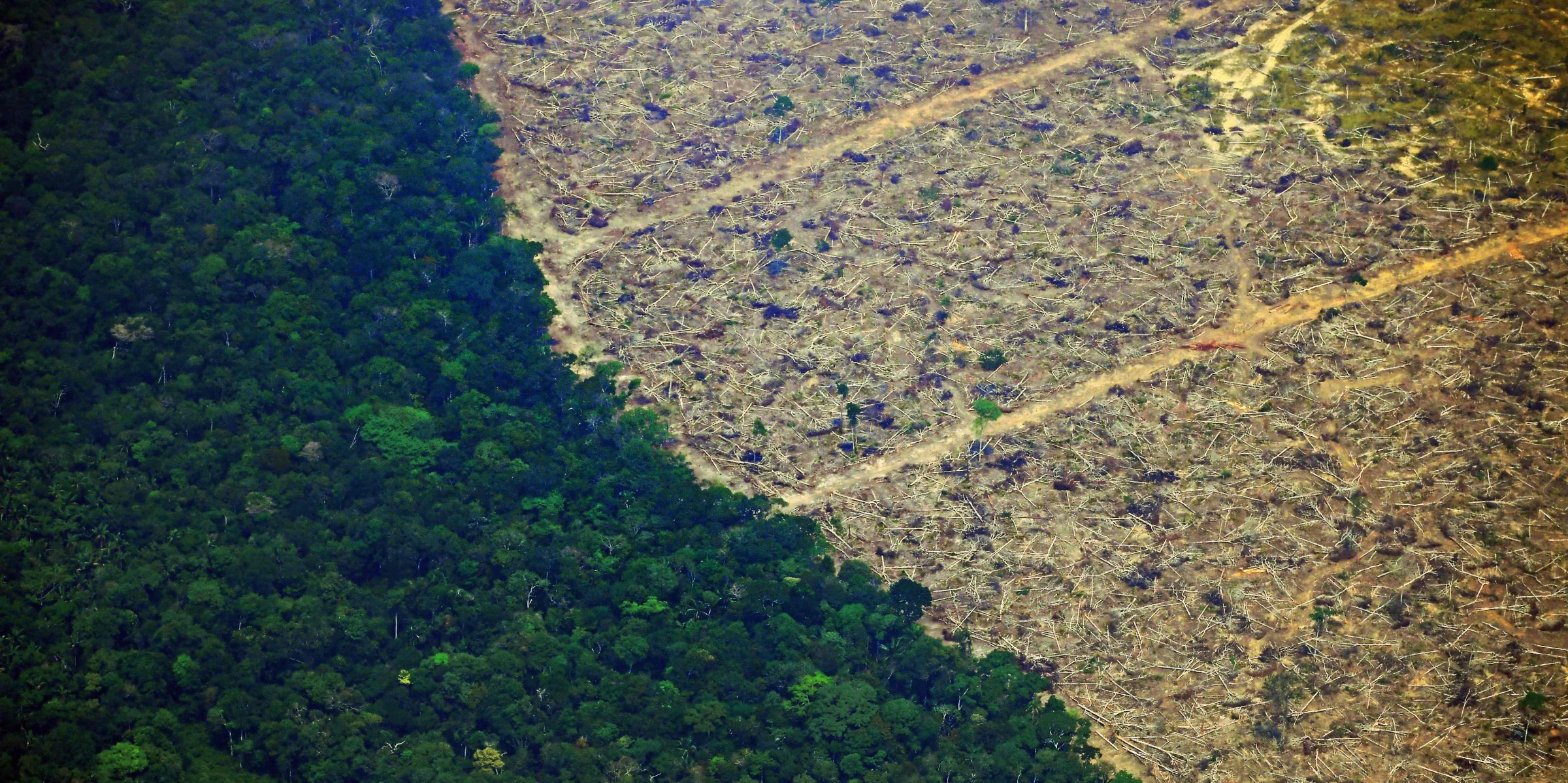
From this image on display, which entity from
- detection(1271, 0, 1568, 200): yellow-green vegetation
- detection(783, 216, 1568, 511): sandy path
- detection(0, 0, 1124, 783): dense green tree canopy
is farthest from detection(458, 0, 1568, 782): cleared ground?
detection(0, 0, 1124, 783): dense green tree canopy

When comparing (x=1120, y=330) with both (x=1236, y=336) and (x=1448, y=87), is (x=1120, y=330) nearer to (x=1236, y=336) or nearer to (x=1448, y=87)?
(x=1236, y=336)

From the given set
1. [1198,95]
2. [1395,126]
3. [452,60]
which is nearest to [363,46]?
[452,60]

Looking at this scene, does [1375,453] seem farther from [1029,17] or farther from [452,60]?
[452,60]

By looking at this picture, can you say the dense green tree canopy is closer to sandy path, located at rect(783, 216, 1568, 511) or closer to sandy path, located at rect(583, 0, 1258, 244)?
sandy path, located at rect(783, 216, 1568, 511)

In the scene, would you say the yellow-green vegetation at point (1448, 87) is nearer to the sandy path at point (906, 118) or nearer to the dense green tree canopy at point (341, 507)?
the sandy path at point (906, 118)

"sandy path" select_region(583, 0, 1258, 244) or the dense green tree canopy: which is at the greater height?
"sandy path" select_region(583, 0, 1258, 244)

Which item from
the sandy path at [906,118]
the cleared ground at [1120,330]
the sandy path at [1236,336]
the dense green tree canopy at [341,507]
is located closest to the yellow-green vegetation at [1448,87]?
Result: the cleared ground at [1120,330]
